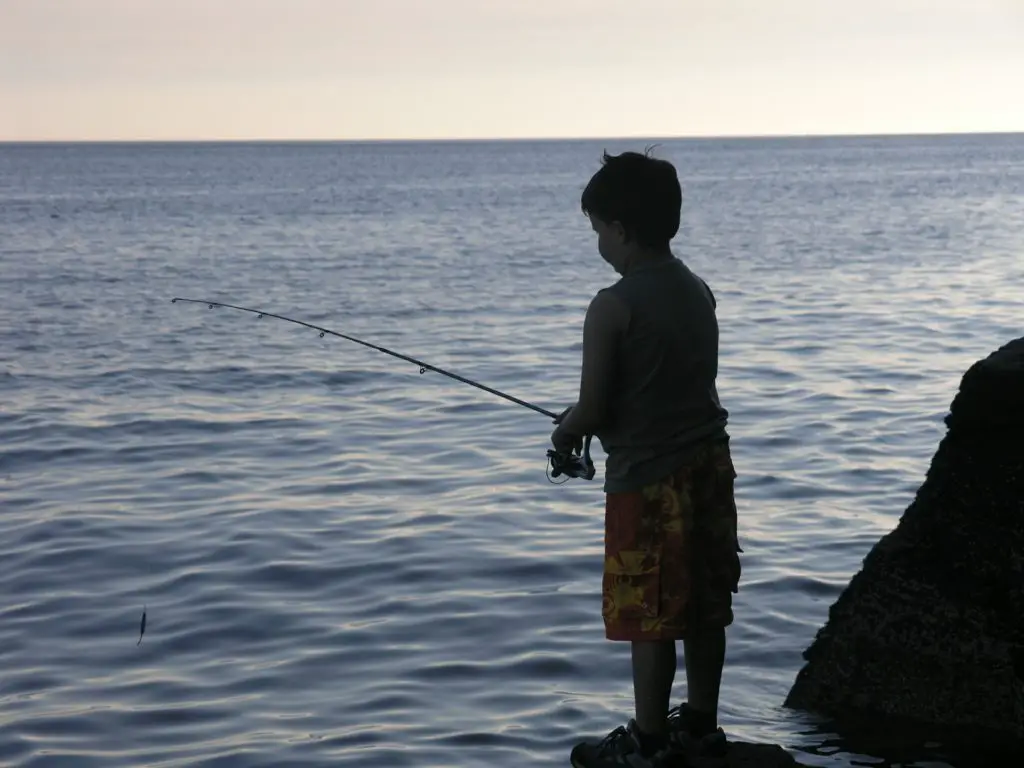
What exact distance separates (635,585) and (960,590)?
139cm

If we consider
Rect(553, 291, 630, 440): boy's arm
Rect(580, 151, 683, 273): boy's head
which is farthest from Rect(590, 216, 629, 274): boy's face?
Rect(553, 291, 630, 440): boy's arm

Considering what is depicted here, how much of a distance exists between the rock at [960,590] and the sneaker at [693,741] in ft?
3.35

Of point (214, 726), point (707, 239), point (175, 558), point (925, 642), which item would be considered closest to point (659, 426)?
point (925, 642)

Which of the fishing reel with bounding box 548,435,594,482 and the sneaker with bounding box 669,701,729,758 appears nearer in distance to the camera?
the sneaker with bounding box 669,701,729,758

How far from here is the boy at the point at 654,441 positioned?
4.09 m

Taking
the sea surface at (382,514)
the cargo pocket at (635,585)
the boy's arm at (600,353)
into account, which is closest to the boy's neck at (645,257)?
the boy's arm at (600,353)

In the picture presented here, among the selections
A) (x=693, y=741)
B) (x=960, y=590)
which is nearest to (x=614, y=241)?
(x=693, y=741)

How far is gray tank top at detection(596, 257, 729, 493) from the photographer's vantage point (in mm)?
4102

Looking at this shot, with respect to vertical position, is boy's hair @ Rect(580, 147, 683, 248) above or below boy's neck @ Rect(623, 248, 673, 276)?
above

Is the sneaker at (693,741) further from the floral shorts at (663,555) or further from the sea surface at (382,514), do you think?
the sea surface at (382,514)

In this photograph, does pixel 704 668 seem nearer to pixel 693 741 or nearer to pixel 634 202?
pixel 693 741

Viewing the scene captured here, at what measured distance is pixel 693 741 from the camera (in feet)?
14.0

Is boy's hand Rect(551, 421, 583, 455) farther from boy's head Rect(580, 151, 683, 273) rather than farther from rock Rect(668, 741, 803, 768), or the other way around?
rock Rect(668, 741, 803, 768)

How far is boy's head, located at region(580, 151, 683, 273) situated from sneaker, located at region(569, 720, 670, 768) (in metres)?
1.32
